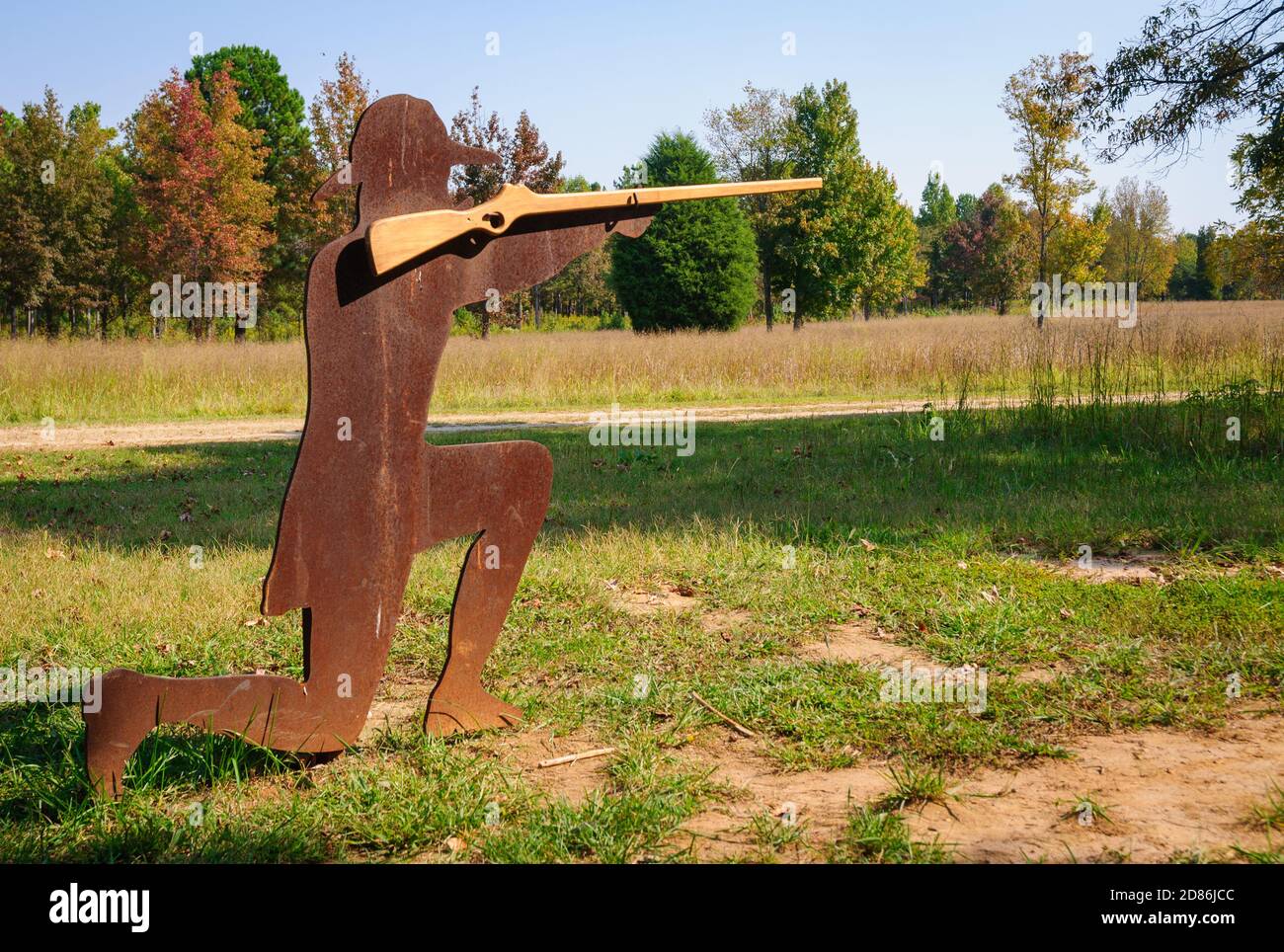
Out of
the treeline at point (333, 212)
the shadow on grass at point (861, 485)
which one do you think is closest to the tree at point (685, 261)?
the treeline at point (333, 212)

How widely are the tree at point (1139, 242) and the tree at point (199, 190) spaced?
45.3m

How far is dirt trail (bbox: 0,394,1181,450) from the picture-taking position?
12.8 metres

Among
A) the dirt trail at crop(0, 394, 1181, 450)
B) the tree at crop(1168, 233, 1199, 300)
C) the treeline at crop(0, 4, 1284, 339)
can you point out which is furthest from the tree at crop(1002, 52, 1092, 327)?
the tree at crop(1168, 233, 1199, 300)

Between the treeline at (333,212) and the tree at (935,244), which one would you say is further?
the tree at (935,244)

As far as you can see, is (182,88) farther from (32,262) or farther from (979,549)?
(979,549)

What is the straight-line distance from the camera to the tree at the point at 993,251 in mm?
32938

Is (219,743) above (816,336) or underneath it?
underneath

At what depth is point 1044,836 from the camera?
2.96 m

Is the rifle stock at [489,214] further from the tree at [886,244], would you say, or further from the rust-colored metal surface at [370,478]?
the tree at [886,244]

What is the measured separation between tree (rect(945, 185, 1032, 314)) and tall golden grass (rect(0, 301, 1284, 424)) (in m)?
14.5

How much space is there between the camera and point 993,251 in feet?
168

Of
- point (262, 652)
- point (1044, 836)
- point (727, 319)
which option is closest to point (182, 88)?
point (727, 319)

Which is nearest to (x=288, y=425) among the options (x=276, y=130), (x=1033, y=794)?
(x=1033, y=794)
